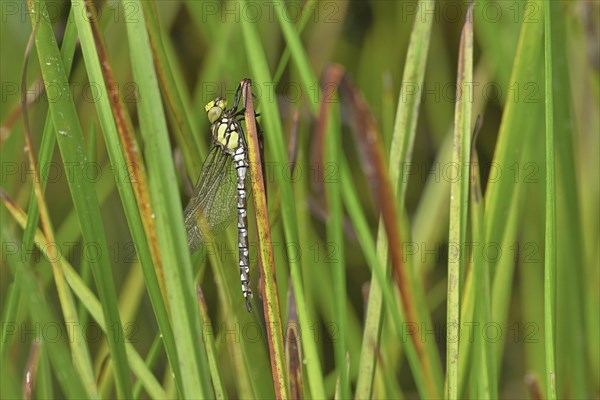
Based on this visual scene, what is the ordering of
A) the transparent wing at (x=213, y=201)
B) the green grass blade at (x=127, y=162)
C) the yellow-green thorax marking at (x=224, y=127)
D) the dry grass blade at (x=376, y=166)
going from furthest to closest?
the yellow-green thorax marking at (x=224, y=127) → the transparent wing at (x=213, y=201) → the green grass blade at (x=127, y=162) → the dry grass blade at (x=376, y=166)

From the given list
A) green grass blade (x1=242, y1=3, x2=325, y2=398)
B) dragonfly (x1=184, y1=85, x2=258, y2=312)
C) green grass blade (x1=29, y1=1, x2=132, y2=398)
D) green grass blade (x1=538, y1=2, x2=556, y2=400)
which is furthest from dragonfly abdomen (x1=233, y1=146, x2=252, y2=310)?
green grass blade (x1=538, y1=2, x2=556, y2=400)

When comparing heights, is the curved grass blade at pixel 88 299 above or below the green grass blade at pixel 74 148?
below

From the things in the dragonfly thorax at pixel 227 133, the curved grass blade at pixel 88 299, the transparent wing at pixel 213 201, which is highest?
the dragonfly thorax at pixel 227 133

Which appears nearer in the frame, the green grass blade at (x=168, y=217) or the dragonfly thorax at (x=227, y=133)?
the green grass blade at (x=168, y=217)

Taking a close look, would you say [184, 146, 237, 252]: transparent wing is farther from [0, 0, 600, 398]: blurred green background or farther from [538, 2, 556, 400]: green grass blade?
[538, 2, 556, 400]: green grass blade

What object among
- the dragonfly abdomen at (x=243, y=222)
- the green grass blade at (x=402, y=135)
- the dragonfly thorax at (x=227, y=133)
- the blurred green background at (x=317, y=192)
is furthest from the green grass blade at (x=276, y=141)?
the dragonfly thorax at (x=227, y=133)

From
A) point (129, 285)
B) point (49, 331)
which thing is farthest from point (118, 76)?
point (49, 331)

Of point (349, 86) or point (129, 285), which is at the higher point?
point (349, 86)

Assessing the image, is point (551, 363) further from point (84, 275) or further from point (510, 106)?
point (84, 275)

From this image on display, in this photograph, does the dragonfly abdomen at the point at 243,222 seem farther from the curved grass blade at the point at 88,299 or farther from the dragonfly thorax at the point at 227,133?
the curved grass blade at the point at 88,299
